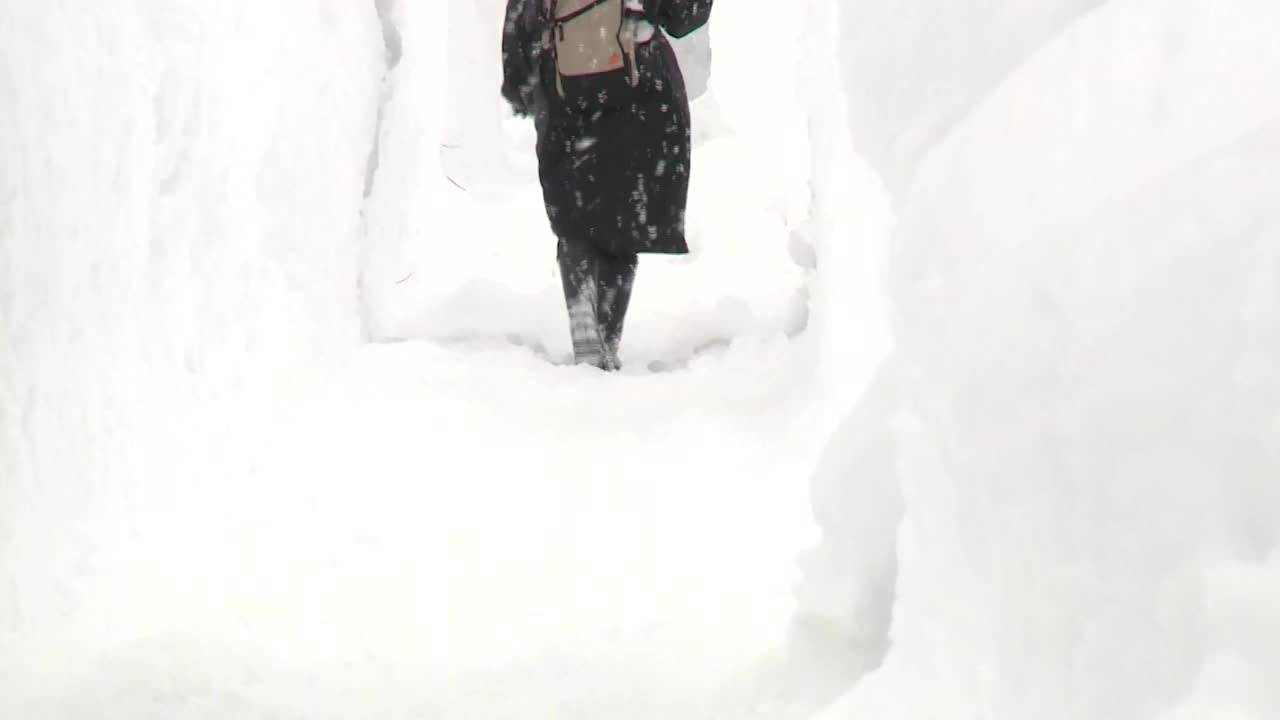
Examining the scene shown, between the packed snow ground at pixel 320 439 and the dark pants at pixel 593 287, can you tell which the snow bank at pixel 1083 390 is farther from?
the dark pants at pixel 593 287

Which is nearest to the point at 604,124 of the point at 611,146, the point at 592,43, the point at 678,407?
the point at 611,146

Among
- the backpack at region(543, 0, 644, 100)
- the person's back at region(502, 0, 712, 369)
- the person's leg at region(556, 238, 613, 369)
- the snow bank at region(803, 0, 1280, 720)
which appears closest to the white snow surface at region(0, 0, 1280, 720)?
the snow bank at region(803, 0, 1280, 720)

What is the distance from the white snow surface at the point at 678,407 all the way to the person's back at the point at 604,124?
32 cm

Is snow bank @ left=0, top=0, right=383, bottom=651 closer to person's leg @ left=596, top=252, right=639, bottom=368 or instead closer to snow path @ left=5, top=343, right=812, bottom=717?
snow path @ left=5, top=343, right=812, bottom=717

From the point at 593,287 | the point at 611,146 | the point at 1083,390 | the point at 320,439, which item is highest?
the point at 611,146

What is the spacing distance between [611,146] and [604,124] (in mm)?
52

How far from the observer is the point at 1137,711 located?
2.95 feet

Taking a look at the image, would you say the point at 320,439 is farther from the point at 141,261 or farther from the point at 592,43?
the point at 592,43

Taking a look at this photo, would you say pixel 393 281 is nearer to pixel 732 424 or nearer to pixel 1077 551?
pixel 732 424

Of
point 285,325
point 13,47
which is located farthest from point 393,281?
point 13,47

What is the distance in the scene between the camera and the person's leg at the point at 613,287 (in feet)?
10.0

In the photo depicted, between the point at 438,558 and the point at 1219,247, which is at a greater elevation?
the point at 1219,247

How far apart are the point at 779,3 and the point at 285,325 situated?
186 inches

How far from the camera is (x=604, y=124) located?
9.48 feet
